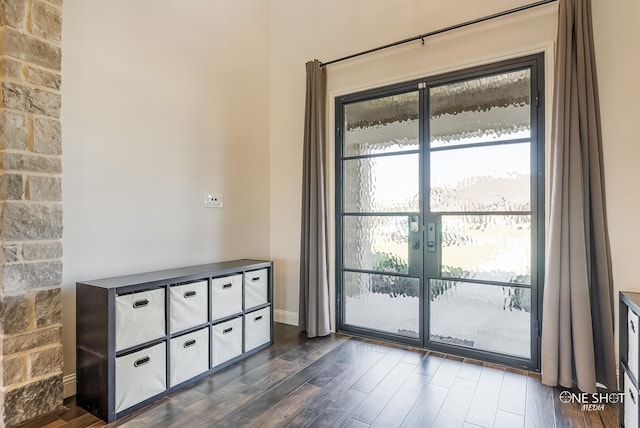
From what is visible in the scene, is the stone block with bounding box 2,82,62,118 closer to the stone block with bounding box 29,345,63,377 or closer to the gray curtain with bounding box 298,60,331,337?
the stone block with bounding box 29,345,63,377

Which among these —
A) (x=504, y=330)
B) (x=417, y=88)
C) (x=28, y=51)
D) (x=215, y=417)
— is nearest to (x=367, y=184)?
(x=417, y=88)

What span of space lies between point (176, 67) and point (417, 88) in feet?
6.95

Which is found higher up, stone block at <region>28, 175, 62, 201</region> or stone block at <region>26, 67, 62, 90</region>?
stone block at <region>26, 67, 62, 90</region>

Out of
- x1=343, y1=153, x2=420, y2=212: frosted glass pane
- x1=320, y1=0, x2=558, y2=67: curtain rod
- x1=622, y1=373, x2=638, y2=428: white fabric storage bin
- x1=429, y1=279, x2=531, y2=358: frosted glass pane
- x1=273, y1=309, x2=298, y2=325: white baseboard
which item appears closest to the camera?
x1=622, y1=373, x2=638, y2=428: white fabric storage bin

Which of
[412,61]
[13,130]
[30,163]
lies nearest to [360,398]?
[30,163]

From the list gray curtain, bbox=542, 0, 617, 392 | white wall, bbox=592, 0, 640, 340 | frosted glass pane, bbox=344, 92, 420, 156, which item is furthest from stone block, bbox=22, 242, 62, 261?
white wall, bbox=592, 0, 640, 340

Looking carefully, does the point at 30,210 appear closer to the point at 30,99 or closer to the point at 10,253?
the point at 10,253

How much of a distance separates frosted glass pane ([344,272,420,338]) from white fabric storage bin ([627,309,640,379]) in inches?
57.8

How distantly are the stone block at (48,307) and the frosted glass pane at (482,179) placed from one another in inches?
111

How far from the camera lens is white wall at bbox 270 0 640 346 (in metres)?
2.38

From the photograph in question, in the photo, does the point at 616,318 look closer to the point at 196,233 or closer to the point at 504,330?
the point at 504,330

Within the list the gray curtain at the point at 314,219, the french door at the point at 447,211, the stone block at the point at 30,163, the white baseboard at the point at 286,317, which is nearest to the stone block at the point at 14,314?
the stone block at the point at 30,163

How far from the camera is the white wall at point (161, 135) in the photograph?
7.72ft

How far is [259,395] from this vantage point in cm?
232
